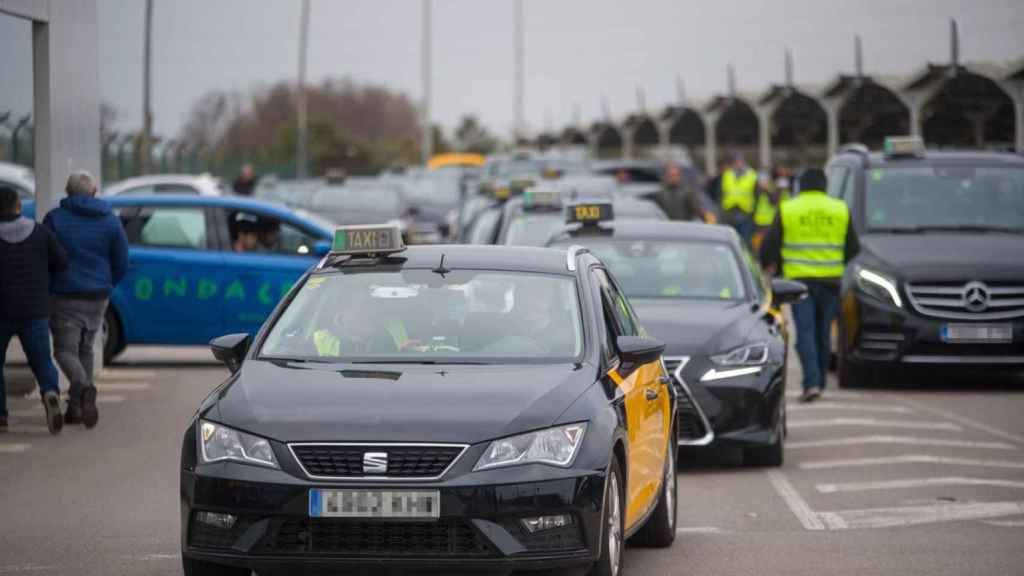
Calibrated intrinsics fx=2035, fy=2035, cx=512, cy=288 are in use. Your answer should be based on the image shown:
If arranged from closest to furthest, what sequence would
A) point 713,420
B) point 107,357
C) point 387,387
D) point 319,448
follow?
1. point 319,448
2. point 387,387
3. point 713,420
4. point 107,357

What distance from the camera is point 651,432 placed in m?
8.80

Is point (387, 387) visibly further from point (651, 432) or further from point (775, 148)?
point (775, 148)

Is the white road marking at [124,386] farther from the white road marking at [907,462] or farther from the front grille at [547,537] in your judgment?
the front grille at [547,537]

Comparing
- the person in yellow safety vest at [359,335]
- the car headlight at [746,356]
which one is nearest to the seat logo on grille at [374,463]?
the person in yellow safety vest at [359,335]

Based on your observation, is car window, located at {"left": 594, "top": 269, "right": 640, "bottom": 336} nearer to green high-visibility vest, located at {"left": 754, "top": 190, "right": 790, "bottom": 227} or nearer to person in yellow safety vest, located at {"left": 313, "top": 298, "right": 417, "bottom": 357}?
person in yellow safety vest, located at {"left": 313, "top": 298, "right": 417, "bottom": 357}

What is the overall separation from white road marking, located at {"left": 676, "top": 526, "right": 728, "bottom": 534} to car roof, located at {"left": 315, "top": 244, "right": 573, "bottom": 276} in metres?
1.74

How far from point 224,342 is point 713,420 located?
435cm

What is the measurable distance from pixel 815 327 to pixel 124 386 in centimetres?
602

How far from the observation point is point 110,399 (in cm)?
1675

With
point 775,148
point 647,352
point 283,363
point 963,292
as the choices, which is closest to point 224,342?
point 283,363

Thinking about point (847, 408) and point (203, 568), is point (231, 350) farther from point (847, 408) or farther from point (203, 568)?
point (847, 408)

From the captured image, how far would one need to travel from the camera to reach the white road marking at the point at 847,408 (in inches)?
632

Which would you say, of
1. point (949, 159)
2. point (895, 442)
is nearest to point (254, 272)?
point (949, 159)

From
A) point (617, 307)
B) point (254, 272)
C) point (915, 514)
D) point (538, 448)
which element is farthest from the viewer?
point (254, 272)
